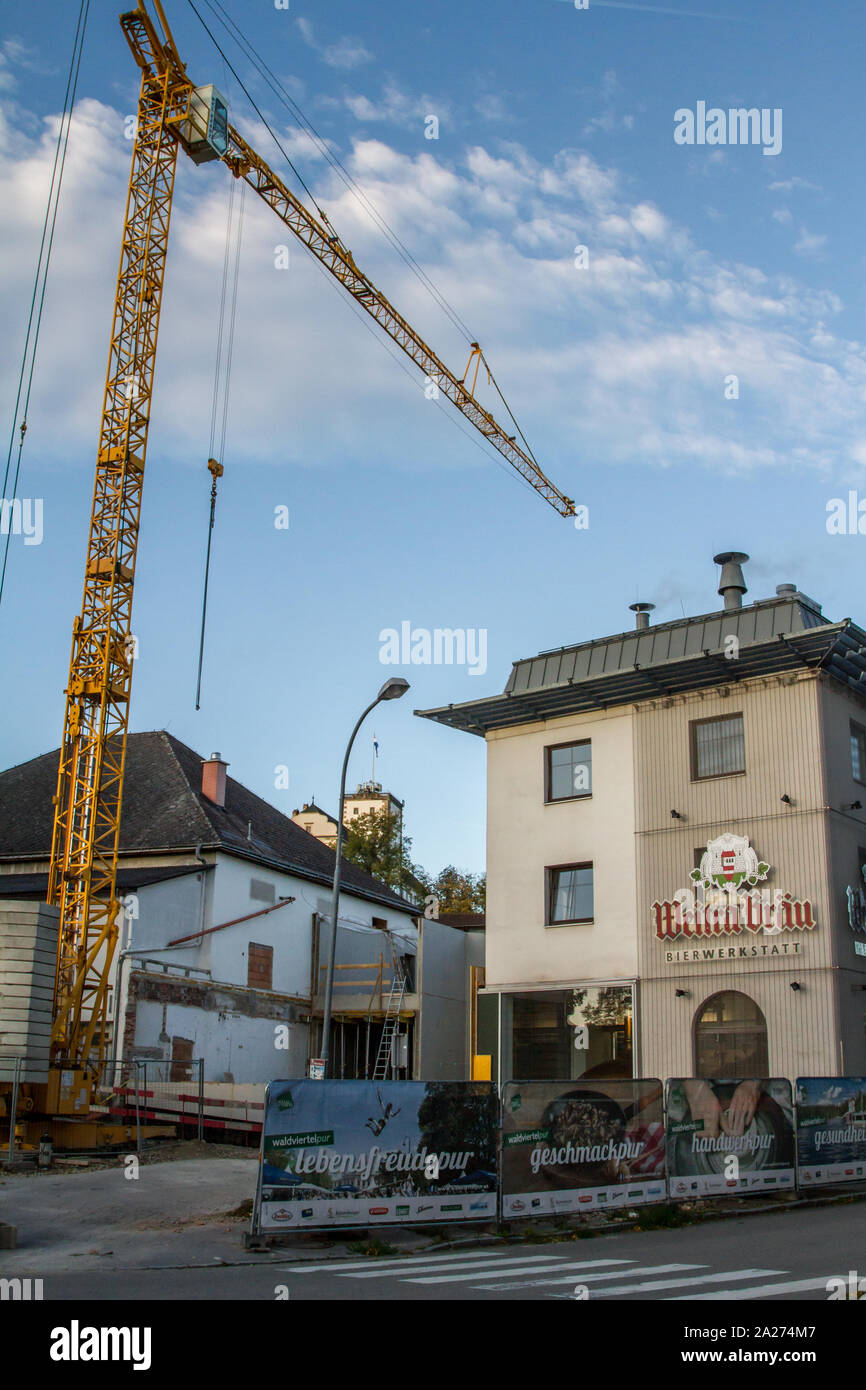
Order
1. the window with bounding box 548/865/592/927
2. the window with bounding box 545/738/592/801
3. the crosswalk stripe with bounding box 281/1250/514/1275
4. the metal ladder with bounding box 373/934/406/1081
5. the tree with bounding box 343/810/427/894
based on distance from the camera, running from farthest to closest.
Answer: the tree with bounding box 343/810/427/894 < the metal ladder with bounding box 373/934/406/1081 < the window with bounding box 545/738/592/801 < the window with bounding box 548/865/592/927 < the crosswalk stripe with bounding box 281/1250/514/1275

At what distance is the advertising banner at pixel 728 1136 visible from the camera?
16.0 m

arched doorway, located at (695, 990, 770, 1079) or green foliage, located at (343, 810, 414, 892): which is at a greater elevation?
green foliage, located at (343, 810, 414, 892)

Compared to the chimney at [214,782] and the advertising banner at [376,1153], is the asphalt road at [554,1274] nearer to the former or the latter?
the advertising banner at [376,1153]

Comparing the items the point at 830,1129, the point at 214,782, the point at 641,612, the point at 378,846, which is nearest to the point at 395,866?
the point at 378,846

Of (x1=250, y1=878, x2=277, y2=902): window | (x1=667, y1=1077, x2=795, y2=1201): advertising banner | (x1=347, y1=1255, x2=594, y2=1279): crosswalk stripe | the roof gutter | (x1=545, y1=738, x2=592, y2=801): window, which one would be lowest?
(x1=347, y1=1255, x2=594, y2=1279): crosswalk stripe

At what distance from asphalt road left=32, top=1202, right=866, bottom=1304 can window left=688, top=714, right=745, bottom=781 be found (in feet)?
40.8

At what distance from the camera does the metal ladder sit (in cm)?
3272

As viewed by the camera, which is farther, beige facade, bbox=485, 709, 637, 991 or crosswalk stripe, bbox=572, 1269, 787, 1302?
beige facade, bbox=485, 709, 637, 991

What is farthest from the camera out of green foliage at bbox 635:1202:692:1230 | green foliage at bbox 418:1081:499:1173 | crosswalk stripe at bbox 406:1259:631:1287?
green foliage at bbox 635:1202:692:1230

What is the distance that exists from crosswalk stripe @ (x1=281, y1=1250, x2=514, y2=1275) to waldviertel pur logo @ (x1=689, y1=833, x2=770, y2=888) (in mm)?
13076

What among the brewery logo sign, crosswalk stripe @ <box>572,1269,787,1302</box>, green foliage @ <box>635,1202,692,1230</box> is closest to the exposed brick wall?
the brewery logo sign

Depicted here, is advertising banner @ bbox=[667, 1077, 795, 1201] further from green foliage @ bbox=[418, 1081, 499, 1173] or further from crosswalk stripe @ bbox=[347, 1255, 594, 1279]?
crosswalk stripe @ bbox=[347, 1255, 594, 1279]
